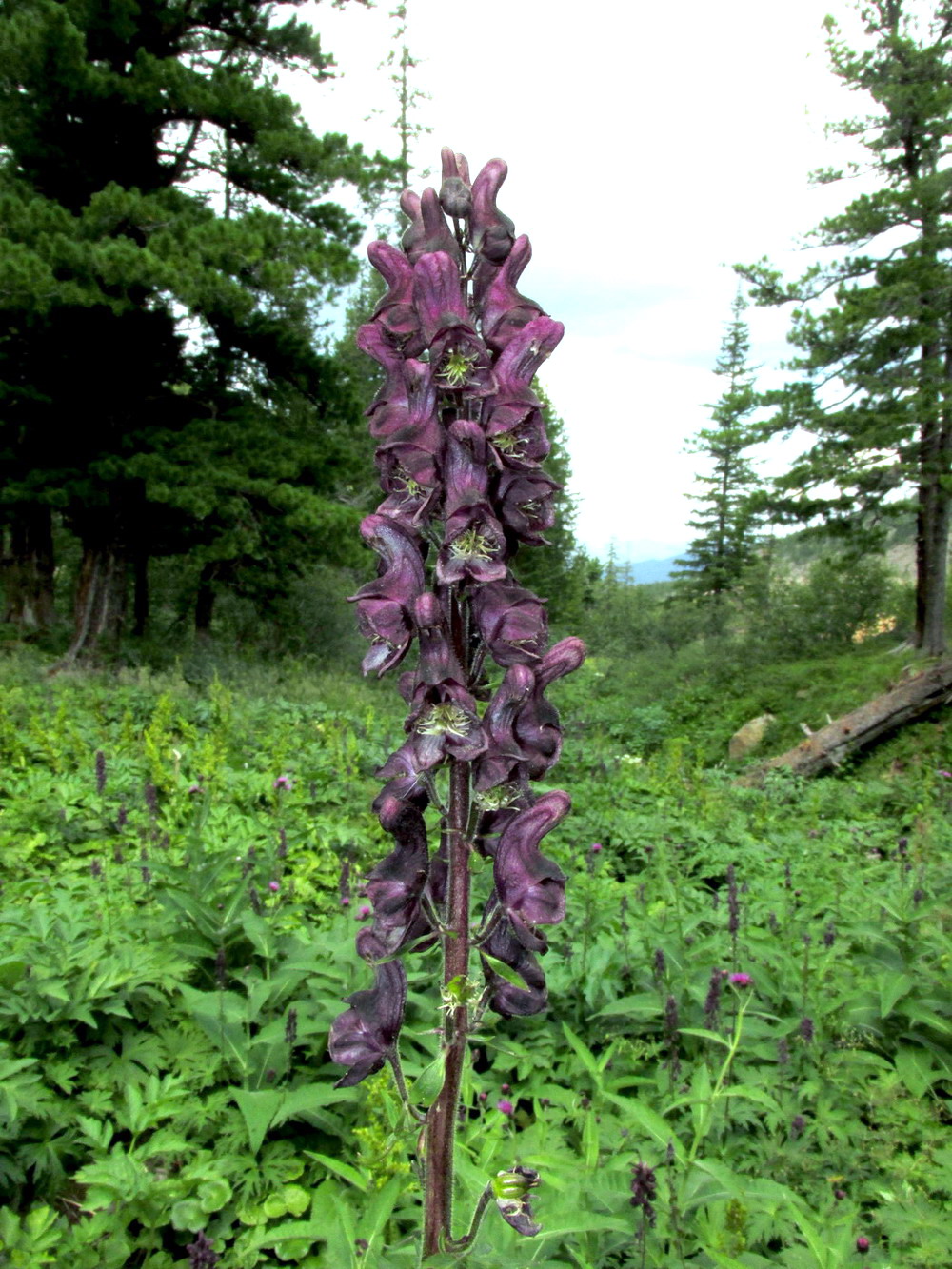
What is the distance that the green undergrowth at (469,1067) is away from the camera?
225cm

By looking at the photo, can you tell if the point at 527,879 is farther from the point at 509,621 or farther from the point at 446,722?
the point at 509,621

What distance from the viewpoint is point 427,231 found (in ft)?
5.62

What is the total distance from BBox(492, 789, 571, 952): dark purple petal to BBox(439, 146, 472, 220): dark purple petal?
1.28 metres

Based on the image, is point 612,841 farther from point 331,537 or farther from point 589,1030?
point 331,537

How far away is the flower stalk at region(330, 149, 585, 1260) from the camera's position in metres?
1.57

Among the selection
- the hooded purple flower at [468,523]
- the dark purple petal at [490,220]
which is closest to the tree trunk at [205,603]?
the dark purple petal at [490,220]

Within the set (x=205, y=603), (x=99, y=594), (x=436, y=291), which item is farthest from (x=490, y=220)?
(x=205, y=603)

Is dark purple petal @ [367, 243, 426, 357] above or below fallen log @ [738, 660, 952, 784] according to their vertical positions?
above

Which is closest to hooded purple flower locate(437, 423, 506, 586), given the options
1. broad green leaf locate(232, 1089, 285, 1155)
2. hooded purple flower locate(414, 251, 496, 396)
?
hooded purple flower locate(414, 251, 496, 396)

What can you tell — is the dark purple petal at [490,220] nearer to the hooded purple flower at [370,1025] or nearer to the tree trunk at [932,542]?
the hooded purple flower at [370,1025]

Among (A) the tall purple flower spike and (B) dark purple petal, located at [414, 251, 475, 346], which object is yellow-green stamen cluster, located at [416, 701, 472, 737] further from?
(B) dark purple petal, located at [414, 251, 475, 346]

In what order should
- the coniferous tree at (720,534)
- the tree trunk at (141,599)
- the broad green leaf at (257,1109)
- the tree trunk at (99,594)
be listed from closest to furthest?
the broad green leaf at (257,1109) < the tree trunk at (99,594) < the tree trunk at (141,599) < the coniferous tree at (720,534)

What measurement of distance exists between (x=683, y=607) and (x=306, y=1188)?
1552 inches

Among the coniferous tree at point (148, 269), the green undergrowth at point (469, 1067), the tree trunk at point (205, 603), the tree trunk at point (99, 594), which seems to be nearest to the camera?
the green undergrowth at point (469, 1067)
